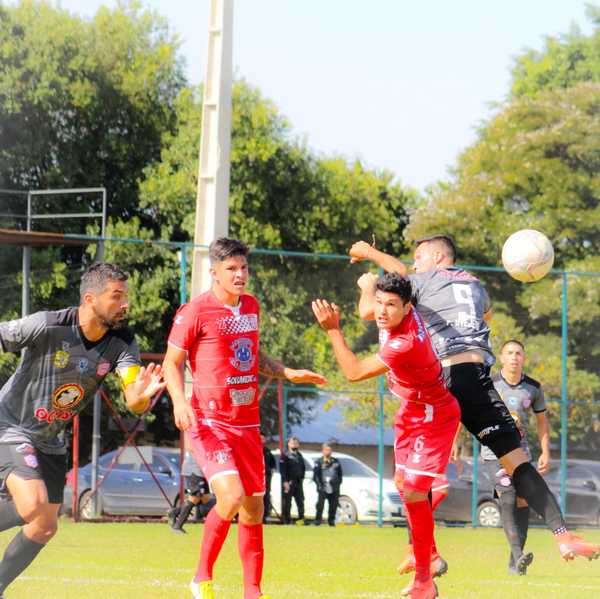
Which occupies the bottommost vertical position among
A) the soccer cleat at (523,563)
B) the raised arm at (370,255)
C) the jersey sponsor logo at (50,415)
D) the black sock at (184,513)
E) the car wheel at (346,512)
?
the car wheel at (346,512)

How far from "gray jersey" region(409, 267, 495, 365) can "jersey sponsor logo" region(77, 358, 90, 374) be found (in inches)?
88.6

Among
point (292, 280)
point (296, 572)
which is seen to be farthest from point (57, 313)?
point (292, 280)

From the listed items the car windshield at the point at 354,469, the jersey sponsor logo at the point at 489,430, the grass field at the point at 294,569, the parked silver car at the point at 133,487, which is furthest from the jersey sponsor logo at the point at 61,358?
the car windshield at the point at 354,469

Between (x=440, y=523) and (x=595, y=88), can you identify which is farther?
(x=595, y=88)

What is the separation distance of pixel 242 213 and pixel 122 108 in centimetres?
562

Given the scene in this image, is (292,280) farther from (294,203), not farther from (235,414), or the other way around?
(235,414)

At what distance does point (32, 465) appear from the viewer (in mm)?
7000

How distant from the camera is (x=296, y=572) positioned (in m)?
10.3

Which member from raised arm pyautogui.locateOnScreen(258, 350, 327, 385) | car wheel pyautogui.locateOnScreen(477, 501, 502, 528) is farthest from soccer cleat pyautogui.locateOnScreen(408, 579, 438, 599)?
car wheel pyautogui.locateOnScreen(477, 501, 502, 528)

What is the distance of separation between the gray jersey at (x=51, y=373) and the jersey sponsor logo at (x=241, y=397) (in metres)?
0.68

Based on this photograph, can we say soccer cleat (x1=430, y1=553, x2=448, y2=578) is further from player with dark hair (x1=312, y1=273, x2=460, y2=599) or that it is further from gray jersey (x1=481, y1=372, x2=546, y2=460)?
gray jersey (x1=481, y1=372, x2=546, y2=460)

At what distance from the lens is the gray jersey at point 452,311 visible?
321 inches

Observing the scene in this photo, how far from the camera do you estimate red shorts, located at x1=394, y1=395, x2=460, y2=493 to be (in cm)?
770

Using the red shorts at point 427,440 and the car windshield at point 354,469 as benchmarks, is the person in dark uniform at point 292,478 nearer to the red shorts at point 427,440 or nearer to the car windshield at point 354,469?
the car windshield at point 354,469
